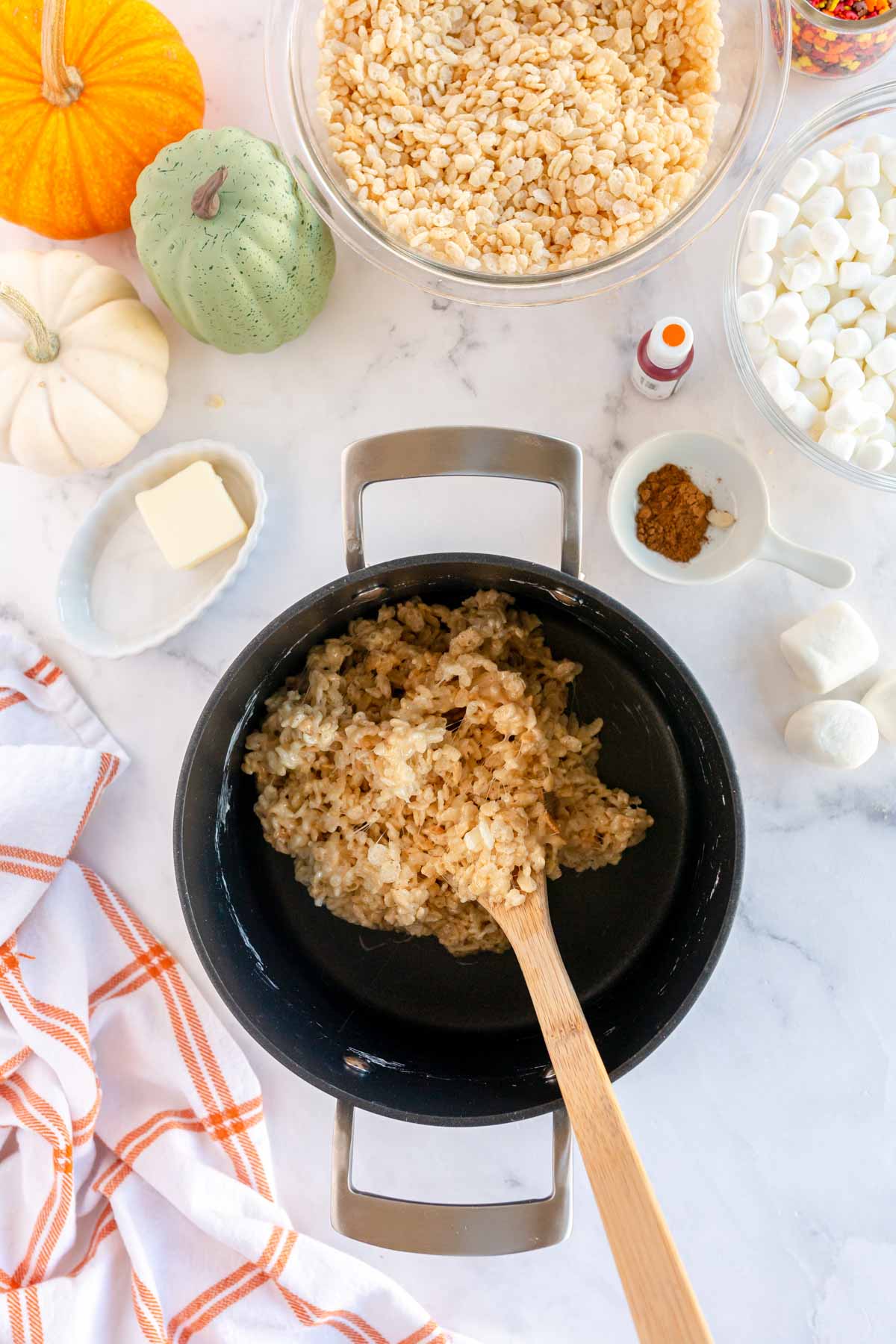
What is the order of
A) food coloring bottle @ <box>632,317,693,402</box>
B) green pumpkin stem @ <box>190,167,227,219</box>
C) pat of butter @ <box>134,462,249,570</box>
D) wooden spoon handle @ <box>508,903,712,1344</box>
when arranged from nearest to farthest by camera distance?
1. wooden spoon handle @ <box>508,903,712,1344</box>
2. green pumpkin stem @ <box>190,167,227,219</box>
3. food coloring bottle @ <box>632,317,693,402</box>
4. pat of butter @ <box>134,462,249,570</box>

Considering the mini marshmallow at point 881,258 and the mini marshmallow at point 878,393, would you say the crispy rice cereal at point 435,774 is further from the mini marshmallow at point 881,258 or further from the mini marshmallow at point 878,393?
the mini marshmallow at point 881,258

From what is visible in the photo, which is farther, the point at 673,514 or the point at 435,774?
the point at 673,514

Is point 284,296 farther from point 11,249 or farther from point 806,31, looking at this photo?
point 806,31

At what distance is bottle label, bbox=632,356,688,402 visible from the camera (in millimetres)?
1219

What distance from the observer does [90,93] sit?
118 cm

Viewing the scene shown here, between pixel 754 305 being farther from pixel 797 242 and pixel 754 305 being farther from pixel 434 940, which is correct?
pixel 434 940

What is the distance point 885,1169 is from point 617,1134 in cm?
55

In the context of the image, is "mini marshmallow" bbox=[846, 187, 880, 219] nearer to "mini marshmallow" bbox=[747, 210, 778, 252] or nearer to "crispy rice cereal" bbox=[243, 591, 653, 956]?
"mini marshmallow" bbox=[747, 210, 778, 252]

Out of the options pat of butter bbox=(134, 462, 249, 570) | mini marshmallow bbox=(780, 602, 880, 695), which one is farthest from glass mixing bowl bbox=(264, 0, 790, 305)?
mini marshmallow bbox=(780, 602, 880, 695)

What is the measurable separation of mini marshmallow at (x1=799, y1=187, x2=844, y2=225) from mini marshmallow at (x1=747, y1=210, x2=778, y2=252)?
4 cm

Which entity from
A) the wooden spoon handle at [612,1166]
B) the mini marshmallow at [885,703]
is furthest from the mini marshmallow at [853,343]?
the wooden spoon handle at [612,1166]

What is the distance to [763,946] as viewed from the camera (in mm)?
1268

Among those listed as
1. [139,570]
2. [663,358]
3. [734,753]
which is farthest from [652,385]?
[139,570]

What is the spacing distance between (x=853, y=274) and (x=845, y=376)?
0.41 feet
